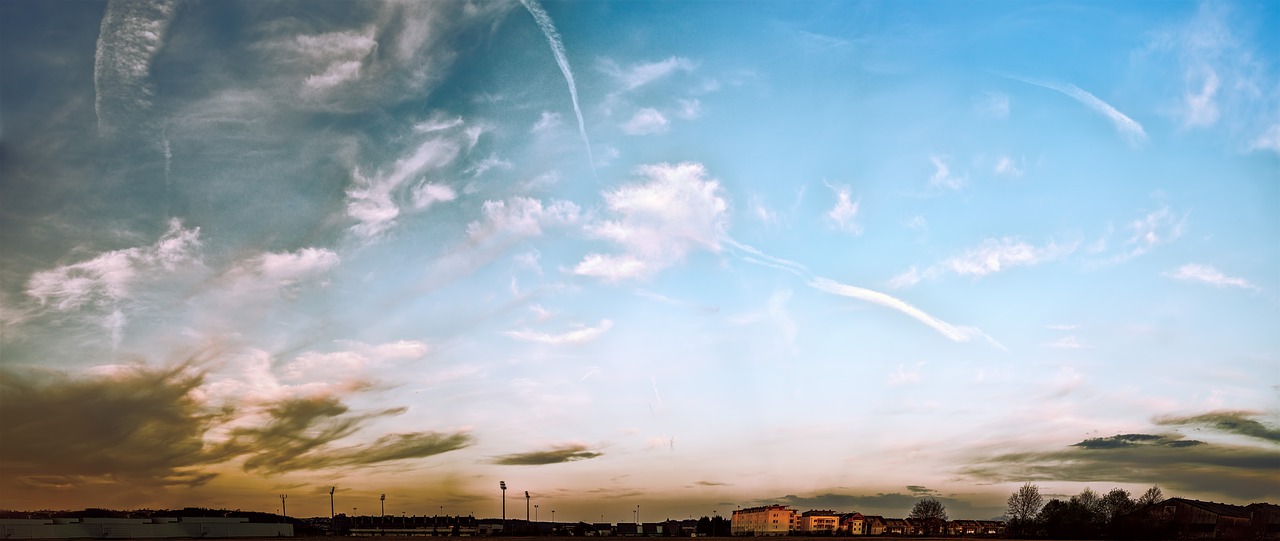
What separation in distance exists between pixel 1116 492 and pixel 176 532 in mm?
188699

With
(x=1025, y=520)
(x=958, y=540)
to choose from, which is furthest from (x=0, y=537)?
(x=1025, y=520)

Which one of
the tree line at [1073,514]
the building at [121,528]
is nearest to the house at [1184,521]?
the tree line at [1073,514]

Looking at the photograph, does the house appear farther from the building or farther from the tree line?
the building

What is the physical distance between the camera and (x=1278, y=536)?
179000 mm

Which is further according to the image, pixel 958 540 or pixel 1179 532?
pixel 1179 532

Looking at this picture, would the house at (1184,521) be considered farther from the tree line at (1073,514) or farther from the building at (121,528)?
the building at (121,528)

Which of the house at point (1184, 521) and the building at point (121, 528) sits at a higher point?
the building at point (121, 528)

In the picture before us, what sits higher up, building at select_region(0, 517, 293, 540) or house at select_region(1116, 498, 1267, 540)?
building at select_region(0, 517, 293, 540)

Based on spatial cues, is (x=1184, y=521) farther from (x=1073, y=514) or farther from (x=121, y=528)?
(x=121, y=528)

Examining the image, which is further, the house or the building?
the house

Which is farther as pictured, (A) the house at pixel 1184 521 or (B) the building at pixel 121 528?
(A) the house at pixel 1184 521

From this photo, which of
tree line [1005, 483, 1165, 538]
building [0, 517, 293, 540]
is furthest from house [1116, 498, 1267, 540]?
building [0, 517, 293, 540]

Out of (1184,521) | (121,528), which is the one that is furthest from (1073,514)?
(121,528)

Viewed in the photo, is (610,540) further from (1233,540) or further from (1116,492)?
(1233,540)
